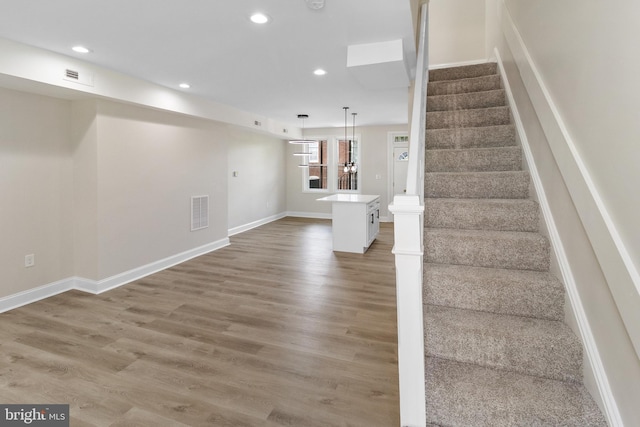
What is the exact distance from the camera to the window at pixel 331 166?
8.92 metres

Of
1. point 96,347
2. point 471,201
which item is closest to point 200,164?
point 96,347

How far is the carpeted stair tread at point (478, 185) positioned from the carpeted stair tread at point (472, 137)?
0.48 meters

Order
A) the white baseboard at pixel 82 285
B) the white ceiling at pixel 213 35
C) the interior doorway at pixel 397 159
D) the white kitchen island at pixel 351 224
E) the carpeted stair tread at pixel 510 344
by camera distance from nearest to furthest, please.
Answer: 1. the carpeted stair tread at pixel 510 344
2. the white ceiling at pixel 213 35
3. the white baseboard at pixel 82 285
4. the white kitchen island at pixel 351 224
5. the interior doorway at pixel 397 159

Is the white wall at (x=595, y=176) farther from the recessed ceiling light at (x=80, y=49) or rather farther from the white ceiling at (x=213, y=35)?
A: the recessed ceiling light at (x=80, y=49)

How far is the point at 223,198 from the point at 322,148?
13.7 feet

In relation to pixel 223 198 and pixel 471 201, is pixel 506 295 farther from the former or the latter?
pixel 223 198

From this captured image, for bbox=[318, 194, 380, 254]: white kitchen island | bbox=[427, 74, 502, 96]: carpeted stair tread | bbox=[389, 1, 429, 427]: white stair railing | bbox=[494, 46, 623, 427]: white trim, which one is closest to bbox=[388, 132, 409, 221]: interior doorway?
bbox=[318, 194, 380, 254]: white kitchen island

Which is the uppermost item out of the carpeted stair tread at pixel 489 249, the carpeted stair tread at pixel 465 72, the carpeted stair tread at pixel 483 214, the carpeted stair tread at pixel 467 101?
the carpeted stair tread at pixel 465 72

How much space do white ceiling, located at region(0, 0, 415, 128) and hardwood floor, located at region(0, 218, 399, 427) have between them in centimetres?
253

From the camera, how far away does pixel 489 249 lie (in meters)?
2.01

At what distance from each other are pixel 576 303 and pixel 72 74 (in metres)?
4.50

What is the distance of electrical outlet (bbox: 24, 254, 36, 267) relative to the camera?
11.4 feet

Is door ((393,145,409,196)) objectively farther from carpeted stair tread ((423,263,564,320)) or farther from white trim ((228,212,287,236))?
carpeted stair tread ((423,263,564,320))

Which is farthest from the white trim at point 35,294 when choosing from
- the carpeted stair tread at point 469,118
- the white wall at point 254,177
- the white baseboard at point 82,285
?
the carpeted stair tread at point 469,118
